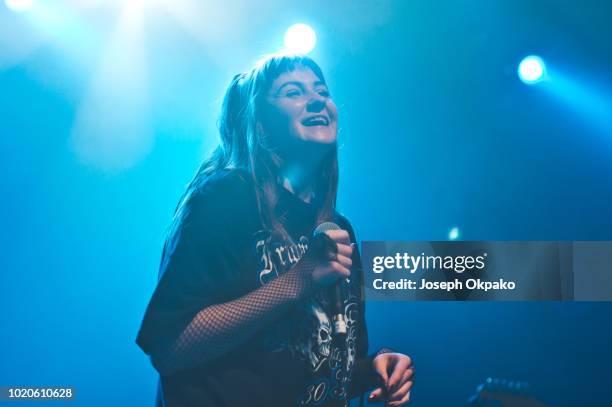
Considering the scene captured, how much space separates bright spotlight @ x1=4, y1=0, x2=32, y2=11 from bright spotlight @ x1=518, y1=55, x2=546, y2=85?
2.25 m

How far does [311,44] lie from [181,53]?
589 mm

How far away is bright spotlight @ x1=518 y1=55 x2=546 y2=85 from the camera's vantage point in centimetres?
245

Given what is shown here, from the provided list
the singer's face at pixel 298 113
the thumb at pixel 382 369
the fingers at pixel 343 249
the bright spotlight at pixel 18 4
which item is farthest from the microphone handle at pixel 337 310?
the bright spotlight at pixel 18 4

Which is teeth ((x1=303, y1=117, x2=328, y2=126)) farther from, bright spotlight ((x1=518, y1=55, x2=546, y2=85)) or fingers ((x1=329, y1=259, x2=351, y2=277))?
bright spotlight ((x1=518, y1=55, x2=546, y2=85))

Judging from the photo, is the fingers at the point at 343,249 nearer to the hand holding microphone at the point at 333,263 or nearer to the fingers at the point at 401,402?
the hand holding microphone at the point at 333,263

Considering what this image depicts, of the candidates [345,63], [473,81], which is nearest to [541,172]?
[473,81]

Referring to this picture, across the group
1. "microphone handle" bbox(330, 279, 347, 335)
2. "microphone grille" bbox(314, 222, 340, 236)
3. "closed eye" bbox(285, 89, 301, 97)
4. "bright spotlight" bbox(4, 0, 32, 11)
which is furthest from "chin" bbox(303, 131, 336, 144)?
"bright spotlight" bbox(4, 0, 32, 11)

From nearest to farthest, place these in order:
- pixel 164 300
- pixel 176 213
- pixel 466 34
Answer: pixel 164 300, pixel 176 213, pixel 466 34

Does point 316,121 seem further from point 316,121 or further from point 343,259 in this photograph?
point 343,259

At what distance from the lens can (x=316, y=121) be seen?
93.4 inches

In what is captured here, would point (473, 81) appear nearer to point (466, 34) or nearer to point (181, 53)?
point (466, 34)

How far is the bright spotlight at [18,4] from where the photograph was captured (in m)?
2.64

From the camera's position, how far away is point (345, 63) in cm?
250

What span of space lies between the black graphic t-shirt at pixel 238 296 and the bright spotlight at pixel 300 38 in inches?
25.4
